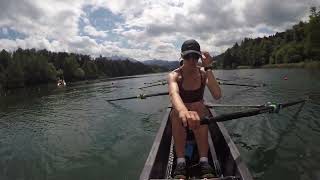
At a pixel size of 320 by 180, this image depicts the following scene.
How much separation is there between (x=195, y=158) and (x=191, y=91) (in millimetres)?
1714

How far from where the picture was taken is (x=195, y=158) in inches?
301

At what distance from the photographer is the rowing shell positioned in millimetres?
6230

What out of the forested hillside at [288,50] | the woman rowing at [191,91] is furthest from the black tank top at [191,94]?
the forested hillside at [288,50]

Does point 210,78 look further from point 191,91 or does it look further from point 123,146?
point 123,146

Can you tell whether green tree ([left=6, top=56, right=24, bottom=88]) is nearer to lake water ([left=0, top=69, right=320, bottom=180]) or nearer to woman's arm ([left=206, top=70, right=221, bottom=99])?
lake water ([left=0, top=69, right=320, bottom=180])

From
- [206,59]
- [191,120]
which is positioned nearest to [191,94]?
[206,59]

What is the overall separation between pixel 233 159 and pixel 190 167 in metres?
0.97

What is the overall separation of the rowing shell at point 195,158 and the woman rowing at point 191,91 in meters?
0.38

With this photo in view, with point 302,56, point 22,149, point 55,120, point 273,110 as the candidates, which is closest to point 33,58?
point 302,56

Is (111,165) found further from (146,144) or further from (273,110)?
(273,110)

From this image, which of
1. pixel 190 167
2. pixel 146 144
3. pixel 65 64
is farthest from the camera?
pixel 65 64

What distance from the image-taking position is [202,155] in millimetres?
6684

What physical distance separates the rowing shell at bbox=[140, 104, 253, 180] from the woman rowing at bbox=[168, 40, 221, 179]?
1.26ft

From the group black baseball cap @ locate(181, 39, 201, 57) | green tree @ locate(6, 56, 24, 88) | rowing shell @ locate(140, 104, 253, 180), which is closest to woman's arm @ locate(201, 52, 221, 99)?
black baseball cap @ locate(181, 39, 201, 57)
